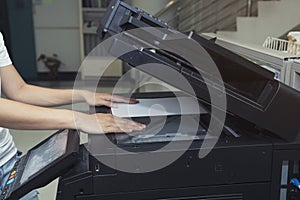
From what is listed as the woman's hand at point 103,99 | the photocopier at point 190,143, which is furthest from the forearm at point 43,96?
the photocopier at point 190,143

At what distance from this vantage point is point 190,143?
2.39 feet

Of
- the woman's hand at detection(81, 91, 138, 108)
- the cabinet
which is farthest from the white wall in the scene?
the woman's hand at detection(81, 91, 138, 108)

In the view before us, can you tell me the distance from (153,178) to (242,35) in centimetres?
181

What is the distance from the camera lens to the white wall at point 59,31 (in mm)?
4754

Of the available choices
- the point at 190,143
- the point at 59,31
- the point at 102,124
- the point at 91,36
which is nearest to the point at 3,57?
the point at 102,124

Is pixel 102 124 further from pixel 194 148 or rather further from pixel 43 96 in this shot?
pixel 43 96

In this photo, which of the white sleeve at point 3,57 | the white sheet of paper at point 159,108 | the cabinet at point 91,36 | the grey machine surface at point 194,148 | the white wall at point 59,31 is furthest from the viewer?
the white wall at point 59,31

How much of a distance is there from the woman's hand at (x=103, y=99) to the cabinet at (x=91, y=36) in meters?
3.59

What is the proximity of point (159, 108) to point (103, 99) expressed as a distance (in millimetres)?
173

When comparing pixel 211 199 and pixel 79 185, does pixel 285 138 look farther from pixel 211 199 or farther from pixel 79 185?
pixel 79 185

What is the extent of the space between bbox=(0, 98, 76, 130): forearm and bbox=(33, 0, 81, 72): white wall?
13.9ft

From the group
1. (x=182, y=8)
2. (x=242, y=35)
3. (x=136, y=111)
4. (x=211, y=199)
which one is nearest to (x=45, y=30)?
(x=182, y=8)

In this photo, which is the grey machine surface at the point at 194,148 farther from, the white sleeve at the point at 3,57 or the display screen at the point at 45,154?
the white sleeve at the point at 3,57

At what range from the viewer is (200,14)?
9.92ft
